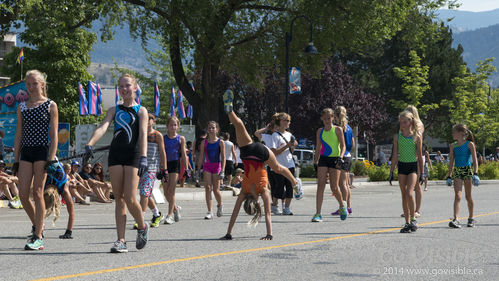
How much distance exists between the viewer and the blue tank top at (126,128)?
7164mm

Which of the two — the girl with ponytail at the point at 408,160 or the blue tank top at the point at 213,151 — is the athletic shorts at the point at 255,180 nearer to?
the girl with ponytail at the point at 408,160

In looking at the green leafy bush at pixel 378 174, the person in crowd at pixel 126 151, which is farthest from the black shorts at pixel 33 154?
the green leafy bush at pixel 378 174

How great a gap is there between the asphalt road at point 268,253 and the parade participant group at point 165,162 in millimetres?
332

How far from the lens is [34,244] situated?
7.54m

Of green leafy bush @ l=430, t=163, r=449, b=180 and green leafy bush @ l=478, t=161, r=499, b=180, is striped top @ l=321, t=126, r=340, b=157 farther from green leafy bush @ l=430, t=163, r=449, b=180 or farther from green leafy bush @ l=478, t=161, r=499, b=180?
green leafy bush @ l=478, t=161, r=499, b=180

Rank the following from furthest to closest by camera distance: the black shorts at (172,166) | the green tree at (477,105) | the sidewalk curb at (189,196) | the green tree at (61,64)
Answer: the green tree at (61,64)
the green tree at (477,105)
the sidewalk curb at (189,196)
the black shorts at (172,166)

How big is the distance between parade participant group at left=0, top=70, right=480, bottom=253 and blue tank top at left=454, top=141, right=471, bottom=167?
0.05 feet

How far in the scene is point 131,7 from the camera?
81.9 ft

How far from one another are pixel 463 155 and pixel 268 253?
15.9 ft

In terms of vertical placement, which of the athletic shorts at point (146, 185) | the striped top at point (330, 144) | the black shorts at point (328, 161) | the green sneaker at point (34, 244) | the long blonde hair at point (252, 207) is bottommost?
the green sneaker at point (34, 244)

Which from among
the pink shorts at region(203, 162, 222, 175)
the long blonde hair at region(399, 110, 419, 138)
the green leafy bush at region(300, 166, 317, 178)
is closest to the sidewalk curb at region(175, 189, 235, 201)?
the pink shorts at region(203, 162, 222, 175)

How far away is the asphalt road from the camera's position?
6.15 metres

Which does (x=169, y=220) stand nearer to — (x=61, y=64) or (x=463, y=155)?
(x=463, y=155)

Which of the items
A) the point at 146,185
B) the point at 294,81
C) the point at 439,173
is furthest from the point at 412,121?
the point at 439,173
